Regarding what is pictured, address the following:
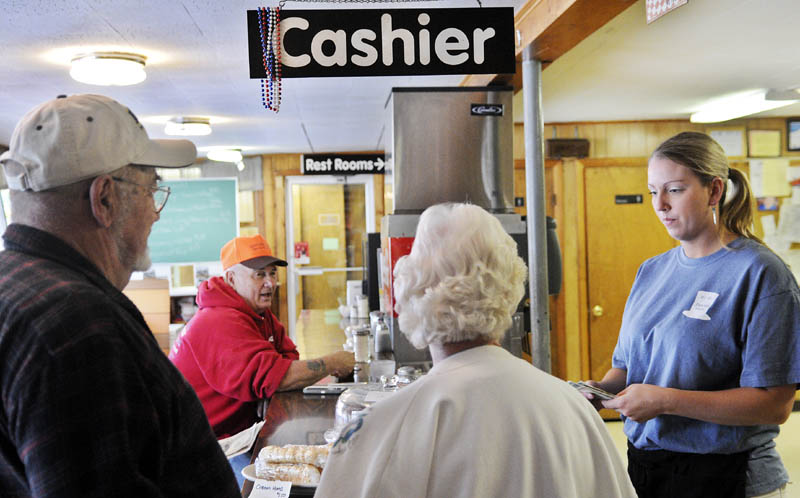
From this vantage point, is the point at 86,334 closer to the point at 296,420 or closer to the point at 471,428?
the point at 471,428

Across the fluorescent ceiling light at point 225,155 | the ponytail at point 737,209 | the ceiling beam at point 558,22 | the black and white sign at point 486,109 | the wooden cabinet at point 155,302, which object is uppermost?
the fluorescent ceiling light at point 225,155

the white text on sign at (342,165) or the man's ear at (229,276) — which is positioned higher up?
the white text on sign at (342,165)

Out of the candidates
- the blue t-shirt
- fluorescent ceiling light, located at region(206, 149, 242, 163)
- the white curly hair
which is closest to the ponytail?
the blue t-shirt

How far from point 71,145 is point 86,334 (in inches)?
12.3

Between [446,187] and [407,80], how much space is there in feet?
3.94

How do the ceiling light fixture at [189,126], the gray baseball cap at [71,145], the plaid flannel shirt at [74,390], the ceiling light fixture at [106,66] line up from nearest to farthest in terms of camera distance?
the plaid flannel shirt at [74,390]
the gray baseball cap at [71,145]
the ceiling light fixture at [106,66]
the ceiling light fixture at [189,126]

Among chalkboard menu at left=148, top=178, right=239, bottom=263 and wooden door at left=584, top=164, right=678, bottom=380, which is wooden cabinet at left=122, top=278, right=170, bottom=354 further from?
A: wooden door at left=584, top=164, right=678, bottom=380

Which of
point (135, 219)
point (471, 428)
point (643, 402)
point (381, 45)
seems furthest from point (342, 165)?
point (471, 428)

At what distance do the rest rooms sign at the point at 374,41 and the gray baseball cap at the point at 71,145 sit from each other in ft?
3.96

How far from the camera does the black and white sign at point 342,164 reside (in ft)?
19.8

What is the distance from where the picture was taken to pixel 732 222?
67.9 inches

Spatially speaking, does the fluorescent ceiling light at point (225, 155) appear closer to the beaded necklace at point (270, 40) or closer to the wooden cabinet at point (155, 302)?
the wooden cabinet at point (155, 302)

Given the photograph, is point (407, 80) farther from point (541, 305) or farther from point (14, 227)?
point (14, 227)

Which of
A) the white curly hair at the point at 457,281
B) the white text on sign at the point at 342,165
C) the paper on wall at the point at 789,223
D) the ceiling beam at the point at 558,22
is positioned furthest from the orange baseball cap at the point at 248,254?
the paper on wall at the point at 789,223
